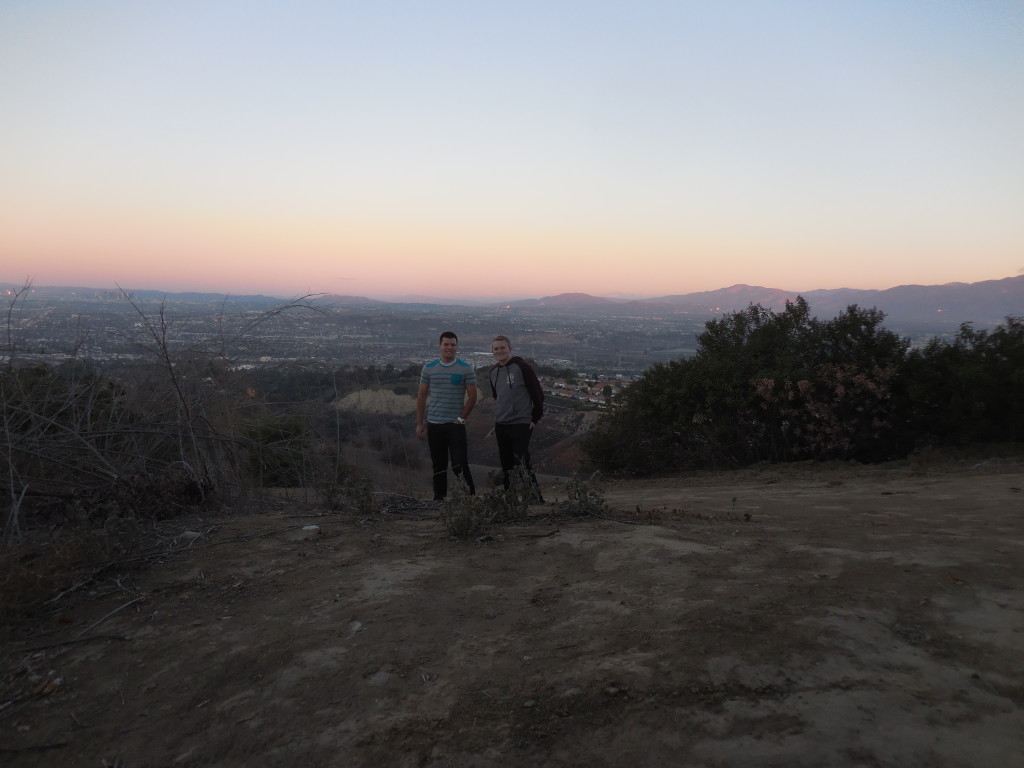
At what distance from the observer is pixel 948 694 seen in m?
2.29

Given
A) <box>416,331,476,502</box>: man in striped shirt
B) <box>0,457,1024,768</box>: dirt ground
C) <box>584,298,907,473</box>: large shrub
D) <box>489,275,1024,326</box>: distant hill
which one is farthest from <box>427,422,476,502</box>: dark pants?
<box>489,275,1024,326</box>: distant hill

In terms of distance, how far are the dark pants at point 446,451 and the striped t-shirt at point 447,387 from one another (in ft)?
0.31

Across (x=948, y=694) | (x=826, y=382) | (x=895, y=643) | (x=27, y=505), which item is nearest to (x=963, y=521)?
(x=895, y=643)

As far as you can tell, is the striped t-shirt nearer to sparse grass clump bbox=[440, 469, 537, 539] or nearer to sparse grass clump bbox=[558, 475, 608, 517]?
sparse grass clump bbox=[440, 469, 537, 539]

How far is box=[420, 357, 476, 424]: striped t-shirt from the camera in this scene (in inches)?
259

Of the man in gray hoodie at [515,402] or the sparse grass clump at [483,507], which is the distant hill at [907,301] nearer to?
the man in gray hoodie at [515,402]

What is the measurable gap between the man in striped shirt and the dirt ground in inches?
80.3

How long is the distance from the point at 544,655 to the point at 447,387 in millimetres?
4052

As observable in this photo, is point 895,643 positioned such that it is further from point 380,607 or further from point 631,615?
point 380,607

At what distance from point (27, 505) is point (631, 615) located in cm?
439

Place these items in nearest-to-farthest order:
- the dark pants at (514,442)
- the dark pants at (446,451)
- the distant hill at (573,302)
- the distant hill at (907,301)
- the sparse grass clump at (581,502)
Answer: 1. the sparse grass clump at (581,502)
2. the dark pants at (514,442)
3. the dark pants at (446,451)
4. the distant hill at (907,301)
5. the distant hill at (573,302)

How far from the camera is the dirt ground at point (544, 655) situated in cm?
216

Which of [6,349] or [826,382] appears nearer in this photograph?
[6,349]

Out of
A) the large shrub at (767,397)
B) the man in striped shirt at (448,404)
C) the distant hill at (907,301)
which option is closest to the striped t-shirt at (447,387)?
the man in striped shirt at (448,404)
